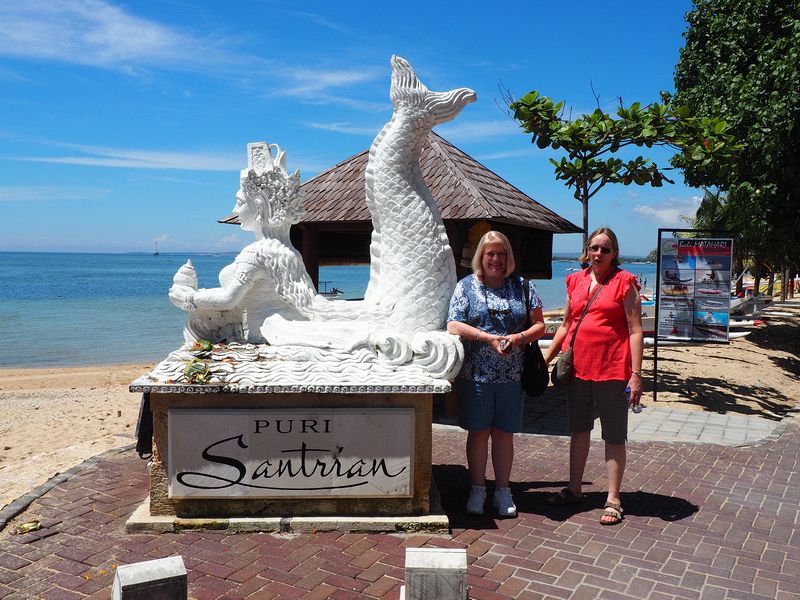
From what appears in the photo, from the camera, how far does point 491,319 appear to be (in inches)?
150

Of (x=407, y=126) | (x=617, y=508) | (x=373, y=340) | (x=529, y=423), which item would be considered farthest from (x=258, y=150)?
(x=529, y=423)

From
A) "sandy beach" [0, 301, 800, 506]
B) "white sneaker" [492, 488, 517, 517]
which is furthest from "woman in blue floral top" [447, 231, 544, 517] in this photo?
"sandy beach" [0, 301, 800, 506]

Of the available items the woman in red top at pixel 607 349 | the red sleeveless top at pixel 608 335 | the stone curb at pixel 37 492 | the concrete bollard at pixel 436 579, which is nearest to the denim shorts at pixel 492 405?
the woman in red top at pixel 607 349

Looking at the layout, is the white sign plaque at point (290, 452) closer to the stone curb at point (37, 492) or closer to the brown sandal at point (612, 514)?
the stone curb at point (37, 492)

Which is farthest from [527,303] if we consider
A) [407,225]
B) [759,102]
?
[759,102]

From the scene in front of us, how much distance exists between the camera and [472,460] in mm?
4047

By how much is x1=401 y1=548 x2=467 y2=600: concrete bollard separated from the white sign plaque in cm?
135

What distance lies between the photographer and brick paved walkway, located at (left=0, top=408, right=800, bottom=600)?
3.16 m

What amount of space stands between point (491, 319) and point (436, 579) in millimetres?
1752

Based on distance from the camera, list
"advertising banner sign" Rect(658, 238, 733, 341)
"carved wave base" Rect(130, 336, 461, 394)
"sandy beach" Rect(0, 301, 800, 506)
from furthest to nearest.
Answer: "advertising banner sign" Rect(658, 238, 733, 341) → "sandy beach" Rect(0, 301, 800, 506) → "carved wave base" Rect(130, 336, 461, 394)

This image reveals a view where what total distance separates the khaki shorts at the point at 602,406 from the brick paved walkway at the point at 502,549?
23.5 inches

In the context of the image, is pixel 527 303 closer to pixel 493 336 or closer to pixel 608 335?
pixel 493 336

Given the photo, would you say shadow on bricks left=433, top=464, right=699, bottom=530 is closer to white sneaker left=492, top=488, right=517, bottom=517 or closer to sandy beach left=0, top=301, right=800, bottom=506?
white sneaker left=492, top=488, right=517, bottom=517

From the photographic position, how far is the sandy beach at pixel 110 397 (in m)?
6.24
